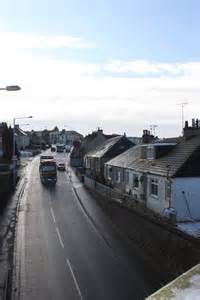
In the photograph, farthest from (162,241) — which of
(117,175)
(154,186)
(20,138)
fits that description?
(20,138)

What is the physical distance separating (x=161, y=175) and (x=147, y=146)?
781 cm

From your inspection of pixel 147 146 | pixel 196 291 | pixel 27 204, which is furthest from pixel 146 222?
pixel 27 204

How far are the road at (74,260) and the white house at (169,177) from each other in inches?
167

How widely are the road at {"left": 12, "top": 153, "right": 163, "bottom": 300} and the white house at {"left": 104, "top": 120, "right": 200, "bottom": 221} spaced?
425 cm

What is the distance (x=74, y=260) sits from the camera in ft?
75.0

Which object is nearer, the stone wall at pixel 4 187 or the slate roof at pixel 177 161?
the slate roof at pixel 177 161

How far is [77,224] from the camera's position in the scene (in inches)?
1270

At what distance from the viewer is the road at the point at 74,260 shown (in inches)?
727

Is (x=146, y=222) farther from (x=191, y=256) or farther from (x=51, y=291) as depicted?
(x=51, y=291)

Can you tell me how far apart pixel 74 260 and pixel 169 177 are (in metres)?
10.6

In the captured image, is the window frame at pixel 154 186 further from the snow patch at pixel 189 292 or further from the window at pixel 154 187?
the snow patch at pixel 189 292

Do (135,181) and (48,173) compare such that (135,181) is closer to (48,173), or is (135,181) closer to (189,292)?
(48,173)

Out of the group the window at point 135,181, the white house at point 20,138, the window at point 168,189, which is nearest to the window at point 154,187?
the window at point 168,189

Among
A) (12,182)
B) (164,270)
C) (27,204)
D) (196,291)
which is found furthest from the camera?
(12,182)
